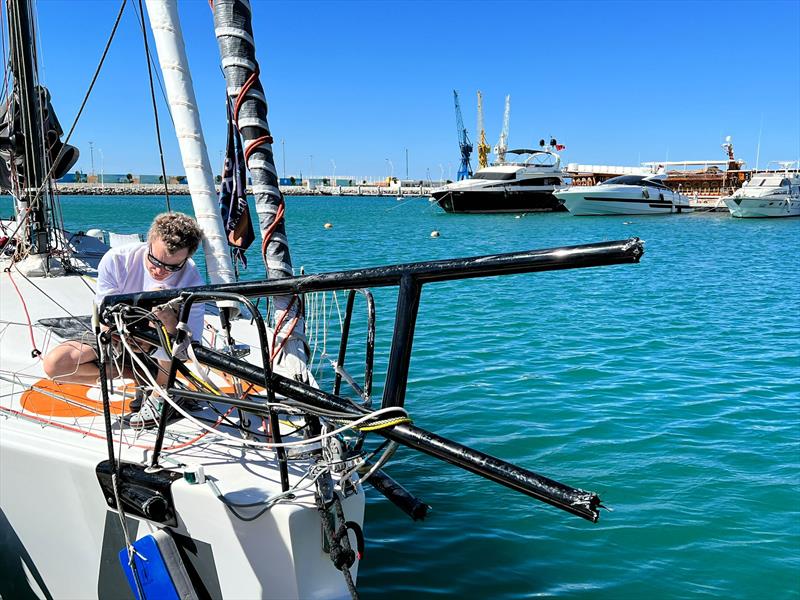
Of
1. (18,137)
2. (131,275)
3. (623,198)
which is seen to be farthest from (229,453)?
(623,198)

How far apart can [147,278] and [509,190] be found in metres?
54.4

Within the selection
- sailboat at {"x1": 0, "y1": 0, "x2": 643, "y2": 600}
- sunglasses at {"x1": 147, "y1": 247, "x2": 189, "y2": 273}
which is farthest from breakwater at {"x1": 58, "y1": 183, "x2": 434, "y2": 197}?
sunglasses at {"x1": 147, "y1": 247, "x2": 189, "y2": 273}

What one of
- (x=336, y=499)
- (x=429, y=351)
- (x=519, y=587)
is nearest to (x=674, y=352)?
(x=429, y=351)

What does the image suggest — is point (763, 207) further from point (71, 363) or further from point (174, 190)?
point (174, 190)

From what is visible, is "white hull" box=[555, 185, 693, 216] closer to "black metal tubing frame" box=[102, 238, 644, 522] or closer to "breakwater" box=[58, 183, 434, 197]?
"black metal tubing frame" box=[102, 238, 644, 522]

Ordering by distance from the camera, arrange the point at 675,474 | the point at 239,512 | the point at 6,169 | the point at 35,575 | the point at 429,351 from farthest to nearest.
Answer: the point at 429,351, the point at 6,169, the point at 675,474, the point at 35,575, the point at 239,512

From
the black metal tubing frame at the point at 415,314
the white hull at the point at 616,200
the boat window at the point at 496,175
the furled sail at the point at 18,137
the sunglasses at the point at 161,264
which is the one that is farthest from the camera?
the boat window at the point at 496,175

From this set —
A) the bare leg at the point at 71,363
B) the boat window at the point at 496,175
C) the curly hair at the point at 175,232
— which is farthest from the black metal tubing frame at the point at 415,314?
the boat window at the point at 496,175

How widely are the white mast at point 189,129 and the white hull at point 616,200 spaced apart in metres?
49.4

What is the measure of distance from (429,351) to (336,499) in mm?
7504

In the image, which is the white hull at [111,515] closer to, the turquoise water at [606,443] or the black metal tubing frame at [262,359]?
the black metal tubing frame at [262,359]

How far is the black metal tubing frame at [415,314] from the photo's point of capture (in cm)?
234

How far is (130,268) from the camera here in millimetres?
4477

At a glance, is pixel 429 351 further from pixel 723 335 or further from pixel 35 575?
pixel 35 575
